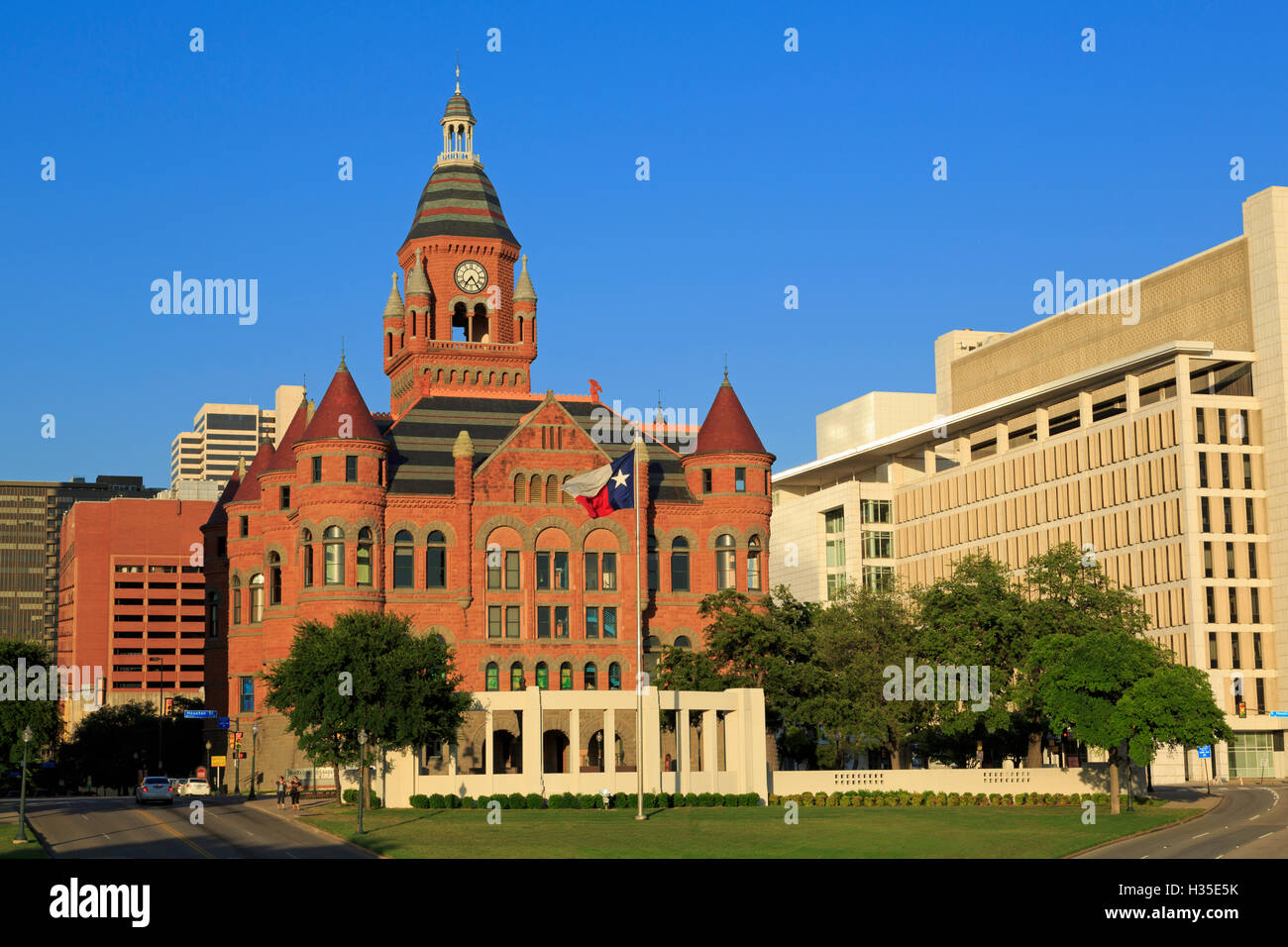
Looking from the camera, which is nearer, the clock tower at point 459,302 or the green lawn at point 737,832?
the green lawn at point 737,832

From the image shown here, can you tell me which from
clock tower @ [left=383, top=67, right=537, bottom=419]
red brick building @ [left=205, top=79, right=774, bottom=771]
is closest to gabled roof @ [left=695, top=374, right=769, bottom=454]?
red brick building @ [left=205, top=79, right=774, bottom=771]

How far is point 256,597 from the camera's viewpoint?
105 metres

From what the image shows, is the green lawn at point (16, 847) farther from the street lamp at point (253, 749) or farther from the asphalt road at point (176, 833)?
the street lamp at point (253, 749)

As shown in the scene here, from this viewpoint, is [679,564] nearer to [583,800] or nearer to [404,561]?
[404,561]

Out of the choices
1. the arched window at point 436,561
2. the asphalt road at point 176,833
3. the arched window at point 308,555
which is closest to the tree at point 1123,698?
the asphalt road at point 176,833

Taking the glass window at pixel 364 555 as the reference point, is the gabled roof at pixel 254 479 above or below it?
above

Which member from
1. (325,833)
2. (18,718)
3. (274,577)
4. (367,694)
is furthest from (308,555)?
(325,833)

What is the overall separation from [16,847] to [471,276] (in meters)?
65.5

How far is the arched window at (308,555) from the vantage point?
311 ft

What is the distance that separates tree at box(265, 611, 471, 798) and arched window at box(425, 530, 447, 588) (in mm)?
24703

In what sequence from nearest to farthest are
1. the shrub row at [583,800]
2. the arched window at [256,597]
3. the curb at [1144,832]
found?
the curb at [1144,832]
the shrub row at [583,800]
the arched window at [256,597]

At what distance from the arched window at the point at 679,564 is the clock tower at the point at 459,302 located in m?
17.0
